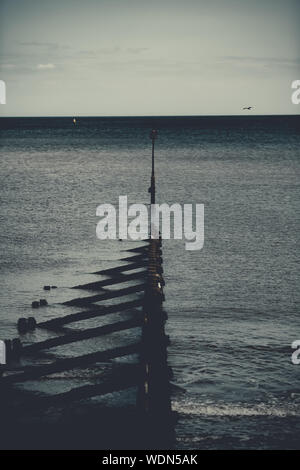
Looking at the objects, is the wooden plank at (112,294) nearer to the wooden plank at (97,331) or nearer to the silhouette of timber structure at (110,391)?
the silhouette of timber structure at (110,391)

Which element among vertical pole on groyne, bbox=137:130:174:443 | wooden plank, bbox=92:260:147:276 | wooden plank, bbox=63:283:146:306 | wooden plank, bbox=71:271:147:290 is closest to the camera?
vertical pole on groyne, bbox=137:130:174:443

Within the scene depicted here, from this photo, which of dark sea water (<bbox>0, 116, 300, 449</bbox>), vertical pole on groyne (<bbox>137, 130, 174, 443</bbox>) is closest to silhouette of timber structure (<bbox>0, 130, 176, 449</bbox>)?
vertical pole on groyne (<bbox>137, 130, 174, 443</bbox>)

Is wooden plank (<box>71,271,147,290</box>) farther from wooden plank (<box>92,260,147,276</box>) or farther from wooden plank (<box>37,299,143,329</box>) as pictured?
wooden plank (<box>37,299,143,329</box>)

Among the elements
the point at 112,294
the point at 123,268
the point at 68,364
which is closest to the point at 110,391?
the point at 68,364

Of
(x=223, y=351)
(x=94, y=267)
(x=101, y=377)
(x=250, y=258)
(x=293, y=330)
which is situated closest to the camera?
(x=101, y=377)

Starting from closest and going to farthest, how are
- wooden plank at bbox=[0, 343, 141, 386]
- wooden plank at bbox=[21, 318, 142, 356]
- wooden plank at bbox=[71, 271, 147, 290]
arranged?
wooden plank at bbox=[0, 343, 141, 386]
wooden plank at bbox=[21, 318, 142, 356]
wooden plank at bbox=[71, 271, 147, 290]

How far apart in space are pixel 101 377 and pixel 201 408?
10.4 ft

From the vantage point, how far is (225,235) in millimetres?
41281

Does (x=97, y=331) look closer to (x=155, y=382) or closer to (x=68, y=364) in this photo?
(x=68, y=364)

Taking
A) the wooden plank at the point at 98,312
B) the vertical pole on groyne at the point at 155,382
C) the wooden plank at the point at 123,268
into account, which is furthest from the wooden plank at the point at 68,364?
the wooden plank at the point at 123,268

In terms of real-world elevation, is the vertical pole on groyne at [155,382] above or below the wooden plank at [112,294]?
below

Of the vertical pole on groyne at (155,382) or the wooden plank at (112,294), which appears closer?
the vertical pole on groyne at (155,382)
